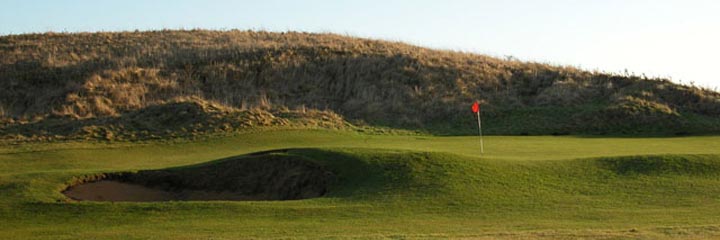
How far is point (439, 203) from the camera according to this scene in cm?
1698

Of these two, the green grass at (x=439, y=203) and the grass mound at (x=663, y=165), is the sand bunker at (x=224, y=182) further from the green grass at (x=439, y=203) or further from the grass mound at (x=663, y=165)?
Answer: the grass mound at (x=663, y=165)

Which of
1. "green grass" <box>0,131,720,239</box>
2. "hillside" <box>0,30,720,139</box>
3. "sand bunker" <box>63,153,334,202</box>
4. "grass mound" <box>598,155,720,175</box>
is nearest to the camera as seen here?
"green grass" <box>0,131,720,239</box>

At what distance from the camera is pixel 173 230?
14.8 metres

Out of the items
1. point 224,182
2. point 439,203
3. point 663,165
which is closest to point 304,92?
point 224,182

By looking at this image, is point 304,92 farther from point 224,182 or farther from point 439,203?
point 439,203

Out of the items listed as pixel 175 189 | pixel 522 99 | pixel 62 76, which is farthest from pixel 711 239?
pixel 62 76

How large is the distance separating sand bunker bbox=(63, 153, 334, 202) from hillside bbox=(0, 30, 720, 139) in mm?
9163

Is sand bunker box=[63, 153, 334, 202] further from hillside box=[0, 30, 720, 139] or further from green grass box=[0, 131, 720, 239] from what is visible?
hillside box=[0, 30, 720, 139]

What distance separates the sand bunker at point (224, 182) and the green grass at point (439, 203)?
1.60 feet

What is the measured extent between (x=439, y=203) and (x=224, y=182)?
6.02 meters

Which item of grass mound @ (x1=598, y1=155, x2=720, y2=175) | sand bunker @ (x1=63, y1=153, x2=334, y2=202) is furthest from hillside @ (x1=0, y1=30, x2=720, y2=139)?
grass mound @ (x1=598, y1=155, x2=720, y2=175)

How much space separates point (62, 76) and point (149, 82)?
156 inches

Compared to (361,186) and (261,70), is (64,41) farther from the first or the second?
(361,186)

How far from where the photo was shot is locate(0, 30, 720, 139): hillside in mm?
32531
